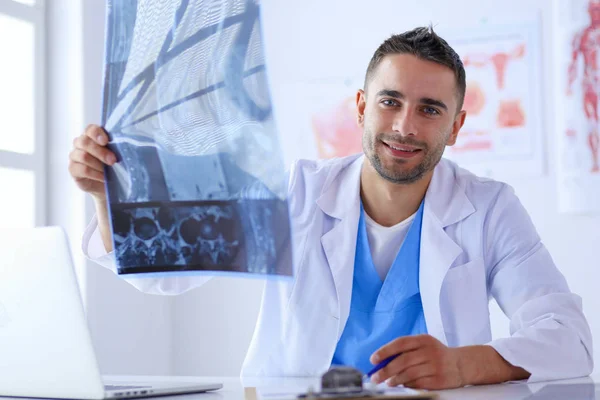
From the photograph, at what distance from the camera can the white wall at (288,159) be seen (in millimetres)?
2707

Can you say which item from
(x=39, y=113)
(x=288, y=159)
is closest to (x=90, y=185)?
(x=39, y=113)

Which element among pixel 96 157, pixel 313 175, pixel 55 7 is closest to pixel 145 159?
pixel 96 157

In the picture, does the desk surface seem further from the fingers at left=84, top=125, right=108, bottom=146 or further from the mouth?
the mouth

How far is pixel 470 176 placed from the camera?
1823 mm

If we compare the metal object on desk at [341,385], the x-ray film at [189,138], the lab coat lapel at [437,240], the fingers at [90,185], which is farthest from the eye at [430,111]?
the metal object on desk at [341,385]

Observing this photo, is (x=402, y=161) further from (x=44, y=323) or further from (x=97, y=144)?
(x=44, y=323)

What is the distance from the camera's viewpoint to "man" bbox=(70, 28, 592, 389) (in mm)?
1614

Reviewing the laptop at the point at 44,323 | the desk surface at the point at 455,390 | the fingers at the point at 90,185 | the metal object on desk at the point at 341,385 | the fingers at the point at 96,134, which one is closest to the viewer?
the metal object on desk at the point at 341,385

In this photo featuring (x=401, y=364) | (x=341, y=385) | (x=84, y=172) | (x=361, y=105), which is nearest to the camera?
(x=341, y=385)

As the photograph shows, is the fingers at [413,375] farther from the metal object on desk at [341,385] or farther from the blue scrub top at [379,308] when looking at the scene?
the blue scrub top at [379,308]

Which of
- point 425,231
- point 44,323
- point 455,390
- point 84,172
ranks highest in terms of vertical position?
point 84,172

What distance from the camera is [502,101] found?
2805 millimetres

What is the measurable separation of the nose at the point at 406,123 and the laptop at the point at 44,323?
817 millimetres

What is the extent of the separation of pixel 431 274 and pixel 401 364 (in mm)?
447
